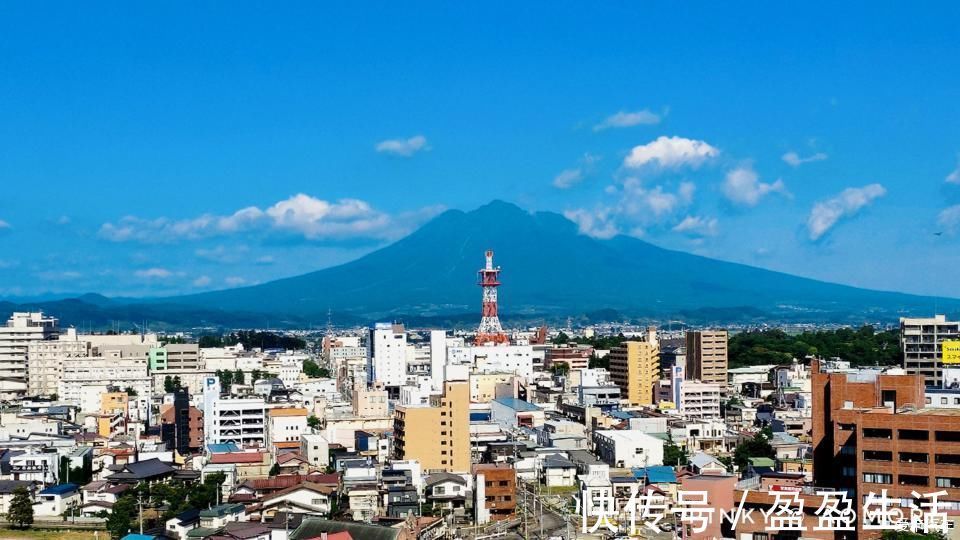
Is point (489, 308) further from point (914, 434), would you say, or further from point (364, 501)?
point (914, 434)

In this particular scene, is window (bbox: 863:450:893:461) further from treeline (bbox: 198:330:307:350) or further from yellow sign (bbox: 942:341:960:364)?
treeline (bbox: 198:330:307:350)

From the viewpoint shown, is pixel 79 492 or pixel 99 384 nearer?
pixel 79 492

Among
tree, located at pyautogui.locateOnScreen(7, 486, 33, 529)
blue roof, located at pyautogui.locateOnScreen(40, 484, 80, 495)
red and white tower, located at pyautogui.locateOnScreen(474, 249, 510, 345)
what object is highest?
red and white tower, located at pyautogui.locateOnScreen(474, 249, 510, 345)

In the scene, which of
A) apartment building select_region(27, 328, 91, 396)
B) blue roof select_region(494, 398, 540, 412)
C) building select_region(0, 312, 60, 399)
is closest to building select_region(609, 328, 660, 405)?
blue roof select_region(494, 398, 540, 412)

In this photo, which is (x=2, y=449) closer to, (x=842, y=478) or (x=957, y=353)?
(x=842, y=478)

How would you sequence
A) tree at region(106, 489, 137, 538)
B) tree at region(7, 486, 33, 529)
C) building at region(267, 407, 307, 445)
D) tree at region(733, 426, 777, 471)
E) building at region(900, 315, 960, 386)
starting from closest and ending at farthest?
tree at region(106, 489, 137, 538)
tree at region(7, 486, 33, 529)
tree at region(733, 426, 777, 471)
building at region(267, 407, 307, 445)
building at region(900, 315, 960, 386)

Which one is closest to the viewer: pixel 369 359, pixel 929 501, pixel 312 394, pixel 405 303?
pixel 929 501

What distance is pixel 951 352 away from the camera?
3294 centimetres

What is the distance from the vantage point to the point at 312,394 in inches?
1407

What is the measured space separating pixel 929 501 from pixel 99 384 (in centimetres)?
2846

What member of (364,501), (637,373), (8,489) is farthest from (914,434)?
(637,373)

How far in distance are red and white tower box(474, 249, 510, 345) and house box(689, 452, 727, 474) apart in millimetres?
20190

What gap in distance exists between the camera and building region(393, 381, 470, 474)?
23312 millimetres

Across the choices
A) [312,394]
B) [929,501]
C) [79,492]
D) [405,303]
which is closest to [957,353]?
[312,394]
